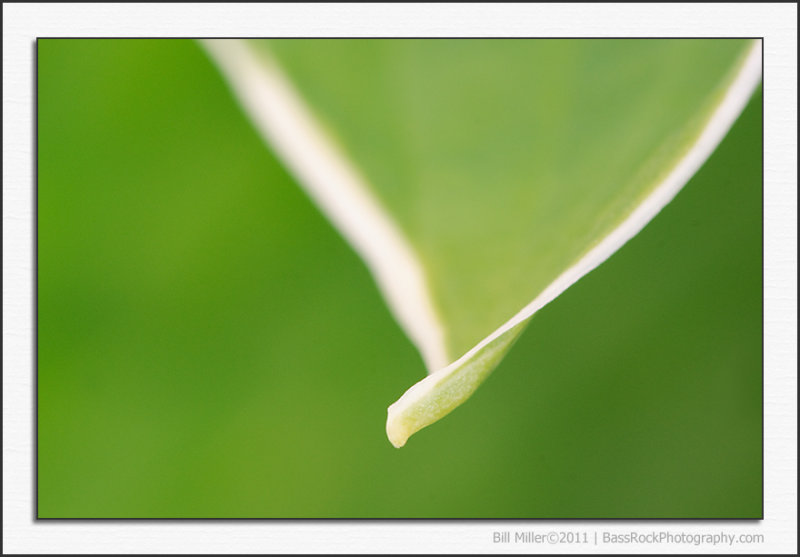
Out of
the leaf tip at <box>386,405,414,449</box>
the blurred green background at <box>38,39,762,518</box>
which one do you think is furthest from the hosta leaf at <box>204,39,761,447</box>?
the blurred green background at <box>38,39,762,518</box>

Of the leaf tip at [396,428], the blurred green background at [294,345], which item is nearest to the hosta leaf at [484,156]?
the leaf tip at [396,428]

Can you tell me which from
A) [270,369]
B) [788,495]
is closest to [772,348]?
[788,495]

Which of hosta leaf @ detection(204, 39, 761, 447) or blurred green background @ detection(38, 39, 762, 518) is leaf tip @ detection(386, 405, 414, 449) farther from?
blurred green background @ detection(38, 39, 762, 518)

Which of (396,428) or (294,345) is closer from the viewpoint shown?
(396,428)

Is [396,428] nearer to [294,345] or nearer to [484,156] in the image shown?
[484,156]

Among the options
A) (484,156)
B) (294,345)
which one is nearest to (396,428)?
(484,156)

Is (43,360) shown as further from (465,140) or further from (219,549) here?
(465,140)
